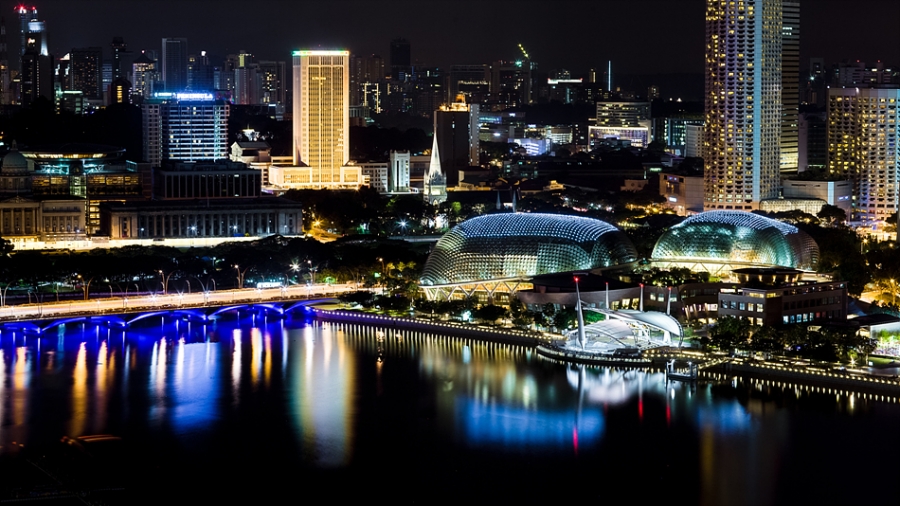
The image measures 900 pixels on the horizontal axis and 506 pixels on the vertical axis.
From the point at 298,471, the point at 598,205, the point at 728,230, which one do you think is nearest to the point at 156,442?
the point at 298,471

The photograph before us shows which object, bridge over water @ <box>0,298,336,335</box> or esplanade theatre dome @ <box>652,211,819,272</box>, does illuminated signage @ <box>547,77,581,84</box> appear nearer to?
esplanade theatre dome @ <box>652,211,819,272</box>

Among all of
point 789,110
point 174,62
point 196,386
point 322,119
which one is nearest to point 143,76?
point 174,62

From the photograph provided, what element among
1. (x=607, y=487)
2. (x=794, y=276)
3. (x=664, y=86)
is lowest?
(x=607, y=487)

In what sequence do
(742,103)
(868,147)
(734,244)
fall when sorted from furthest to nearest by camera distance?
(868,147), (742,103), (734,244)

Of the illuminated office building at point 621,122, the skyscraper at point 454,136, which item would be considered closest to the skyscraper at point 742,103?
the skyscraper at point 454,136

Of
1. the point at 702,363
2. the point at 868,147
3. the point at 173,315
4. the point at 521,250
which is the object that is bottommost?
the point at 702,363

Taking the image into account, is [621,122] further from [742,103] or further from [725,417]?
[725,417]

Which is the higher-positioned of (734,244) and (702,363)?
(734,244)

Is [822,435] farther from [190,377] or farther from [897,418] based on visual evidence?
[190,377]
